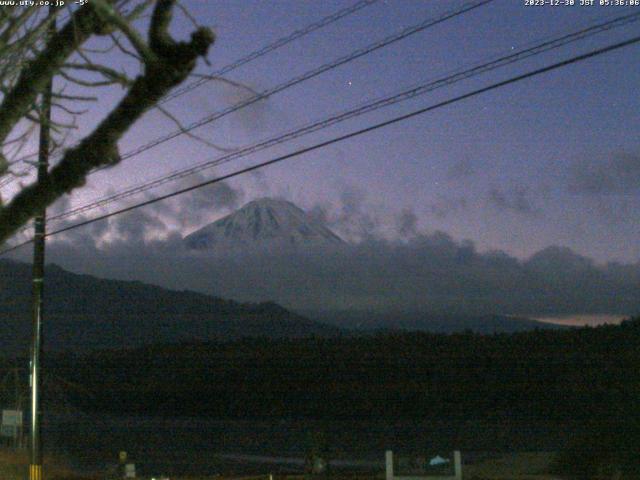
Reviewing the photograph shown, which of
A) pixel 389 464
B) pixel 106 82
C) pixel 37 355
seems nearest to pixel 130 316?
pixel 37 355

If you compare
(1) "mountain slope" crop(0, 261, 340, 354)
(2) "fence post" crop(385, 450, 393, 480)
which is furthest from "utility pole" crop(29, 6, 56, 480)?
(1) "mountain slope" crop(0, 261, 340, 354)

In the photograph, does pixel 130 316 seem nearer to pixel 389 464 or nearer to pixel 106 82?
pixel 389 464

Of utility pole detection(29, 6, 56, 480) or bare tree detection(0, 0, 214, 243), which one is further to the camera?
utility pole detection(29, 6, 56, 480)

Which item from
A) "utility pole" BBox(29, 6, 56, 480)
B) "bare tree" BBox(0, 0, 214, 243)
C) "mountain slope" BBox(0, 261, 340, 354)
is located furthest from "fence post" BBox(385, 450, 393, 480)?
"mountain slope" BBox(0, 261, 340, 354)

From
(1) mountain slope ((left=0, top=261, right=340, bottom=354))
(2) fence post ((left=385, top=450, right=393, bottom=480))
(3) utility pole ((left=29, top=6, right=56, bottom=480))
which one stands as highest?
(1) mountain slope ((left=0, top=261, right=340, bottom=354))

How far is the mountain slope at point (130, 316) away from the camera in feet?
263

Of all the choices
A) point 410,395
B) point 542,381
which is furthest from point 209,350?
point 542,381

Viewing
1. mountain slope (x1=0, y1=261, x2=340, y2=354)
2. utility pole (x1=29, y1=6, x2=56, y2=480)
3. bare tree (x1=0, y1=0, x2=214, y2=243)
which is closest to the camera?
bare tree (x1=0, y1=0, x2=214, y2=243)

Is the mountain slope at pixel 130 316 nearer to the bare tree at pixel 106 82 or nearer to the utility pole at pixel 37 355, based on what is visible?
the utility pole at pixel 37 355

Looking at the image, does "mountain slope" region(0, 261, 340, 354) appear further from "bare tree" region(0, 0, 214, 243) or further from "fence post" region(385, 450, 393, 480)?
"bare tree" region(0, 0, 214, 243)

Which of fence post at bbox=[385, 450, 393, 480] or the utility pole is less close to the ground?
the utility pole

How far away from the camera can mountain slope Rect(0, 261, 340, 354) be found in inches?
3162

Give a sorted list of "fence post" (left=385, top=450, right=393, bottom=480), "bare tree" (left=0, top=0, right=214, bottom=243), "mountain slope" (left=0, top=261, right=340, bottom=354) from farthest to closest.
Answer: "mountain slope" (left=0, top=261, right=340, bottom=354)
"fence post" (left=385, top=450, right=393, bottom=480)
"bare tree" (left=0, top=0, right=214, bottom=243)

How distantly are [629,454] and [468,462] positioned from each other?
805 centimetres
